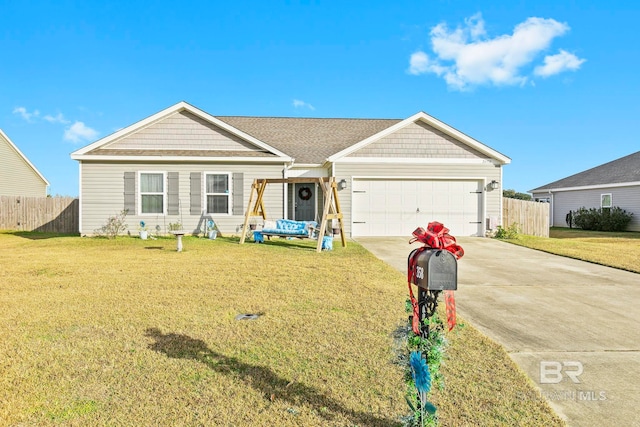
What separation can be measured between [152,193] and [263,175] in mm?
4145

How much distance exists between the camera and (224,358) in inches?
123

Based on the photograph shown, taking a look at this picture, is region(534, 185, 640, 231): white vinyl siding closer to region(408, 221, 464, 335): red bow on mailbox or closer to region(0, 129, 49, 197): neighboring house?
region(408, 221, 464, 335): red bow on mailbox

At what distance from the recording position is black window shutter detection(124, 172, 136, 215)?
13273mm

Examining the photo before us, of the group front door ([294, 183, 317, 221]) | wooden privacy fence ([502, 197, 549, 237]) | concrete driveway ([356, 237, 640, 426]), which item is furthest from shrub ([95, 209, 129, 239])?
wooden privacy fence ([502, 197, 549, 237])

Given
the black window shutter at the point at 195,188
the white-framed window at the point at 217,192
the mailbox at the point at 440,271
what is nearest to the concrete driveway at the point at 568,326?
the mailbox at the point at 440,271

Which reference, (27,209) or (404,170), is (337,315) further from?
(27,209)

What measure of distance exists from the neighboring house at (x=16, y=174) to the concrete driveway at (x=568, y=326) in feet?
83.0

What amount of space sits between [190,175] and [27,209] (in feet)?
34.1

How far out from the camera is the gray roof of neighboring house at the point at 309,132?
51.7 feet

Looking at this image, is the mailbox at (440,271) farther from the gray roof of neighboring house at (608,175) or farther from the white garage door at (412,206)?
the gray roof of neighboring house at (608,175)

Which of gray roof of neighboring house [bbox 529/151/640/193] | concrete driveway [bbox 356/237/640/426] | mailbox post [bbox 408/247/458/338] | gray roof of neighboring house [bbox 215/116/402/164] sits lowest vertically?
concrete driveway [bbox 356/237/640/426]

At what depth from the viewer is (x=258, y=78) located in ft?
64.0

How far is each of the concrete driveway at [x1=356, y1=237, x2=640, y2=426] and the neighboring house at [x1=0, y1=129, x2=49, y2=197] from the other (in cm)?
2530

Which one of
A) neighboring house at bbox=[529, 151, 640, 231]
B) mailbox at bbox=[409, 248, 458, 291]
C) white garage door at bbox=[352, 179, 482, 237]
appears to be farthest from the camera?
neighboring house at bbox=[529, 151, 640, 231]
